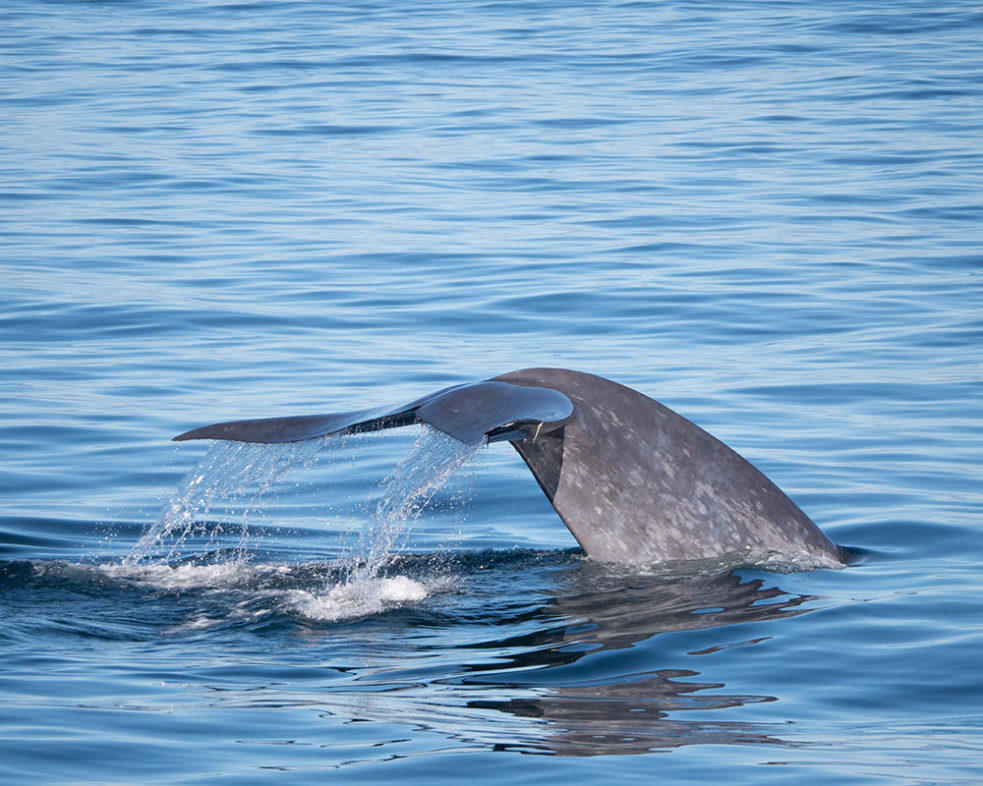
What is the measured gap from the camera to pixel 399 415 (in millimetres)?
5707

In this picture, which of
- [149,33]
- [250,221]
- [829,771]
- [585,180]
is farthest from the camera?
[149,33]

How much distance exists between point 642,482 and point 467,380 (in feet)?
18.0

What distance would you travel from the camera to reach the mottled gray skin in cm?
628

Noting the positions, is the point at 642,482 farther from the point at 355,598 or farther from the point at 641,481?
the point at 355,598

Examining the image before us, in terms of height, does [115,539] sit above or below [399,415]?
below

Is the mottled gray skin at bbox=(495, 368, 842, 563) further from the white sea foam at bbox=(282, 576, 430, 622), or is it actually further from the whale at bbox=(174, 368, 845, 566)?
the white sea foam at bbox=(282, 576, 430, 622)

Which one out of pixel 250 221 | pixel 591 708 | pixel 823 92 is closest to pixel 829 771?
pixel 591 708

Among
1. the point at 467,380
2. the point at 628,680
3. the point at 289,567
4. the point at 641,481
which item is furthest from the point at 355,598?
the point at 467,380

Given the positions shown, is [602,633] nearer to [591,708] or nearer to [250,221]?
[591,708]

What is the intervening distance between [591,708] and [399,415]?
3.87ft

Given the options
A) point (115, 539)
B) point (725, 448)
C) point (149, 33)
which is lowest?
point (115, 539)

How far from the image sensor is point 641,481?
6.32 metres

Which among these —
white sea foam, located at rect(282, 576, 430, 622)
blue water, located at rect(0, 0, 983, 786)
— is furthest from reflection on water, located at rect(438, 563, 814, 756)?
white sea foam, located at rect(282, 576, 430, 622)

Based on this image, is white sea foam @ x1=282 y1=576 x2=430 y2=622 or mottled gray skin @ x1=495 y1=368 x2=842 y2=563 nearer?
mottled gray skin @ x1=495 y1=368 x2=842 y2=563
